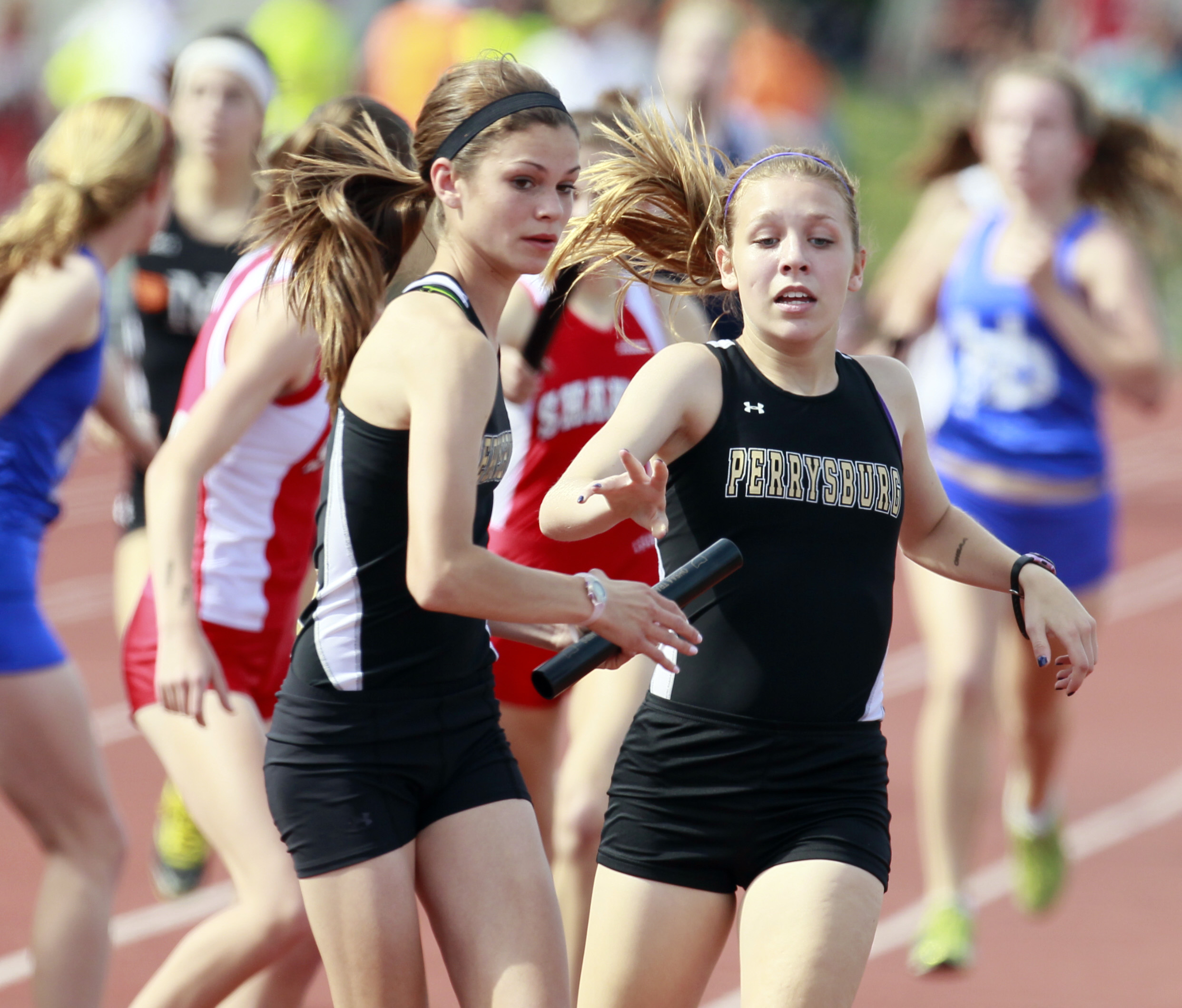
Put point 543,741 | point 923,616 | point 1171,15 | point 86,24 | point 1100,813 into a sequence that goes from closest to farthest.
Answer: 1. point 543,741
2. point 923,616
3. point 1100,813
4. point 86,24
5. point 1171,15

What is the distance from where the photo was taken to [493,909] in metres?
3.28

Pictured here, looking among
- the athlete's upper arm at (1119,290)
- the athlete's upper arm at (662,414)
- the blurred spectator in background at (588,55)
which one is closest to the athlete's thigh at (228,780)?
the athlete's upper arm at (662,414)

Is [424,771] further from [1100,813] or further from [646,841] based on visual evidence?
[1100,813]

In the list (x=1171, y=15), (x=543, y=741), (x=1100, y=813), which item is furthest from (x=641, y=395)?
(x=1171, y=15)

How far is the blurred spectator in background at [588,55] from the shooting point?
39.7 ft

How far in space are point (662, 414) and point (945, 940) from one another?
283 centimetres

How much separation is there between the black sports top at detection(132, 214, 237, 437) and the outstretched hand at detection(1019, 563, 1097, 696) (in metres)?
2.94

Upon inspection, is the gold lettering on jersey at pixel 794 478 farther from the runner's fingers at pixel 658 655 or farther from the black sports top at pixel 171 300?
the black sports top at pixel 171 300

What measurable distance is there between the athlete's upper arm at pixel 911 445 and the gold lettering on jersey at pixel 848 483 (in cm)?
20

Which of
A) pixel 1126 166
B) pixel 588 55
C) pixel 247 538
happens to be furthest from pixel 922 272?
pixel 588 55

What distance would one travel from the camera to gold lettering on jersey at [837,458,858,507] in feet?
11.2

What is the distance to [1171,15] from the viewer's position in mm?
25984

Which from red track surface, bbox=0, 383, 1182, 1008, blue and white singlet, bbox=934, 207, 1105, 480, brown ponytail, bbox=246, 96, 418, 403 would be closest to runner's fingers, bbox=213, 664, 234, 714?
brown ponytail, bbox=246, 96, 418, 403

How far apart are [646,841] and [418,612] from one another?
56 centimetres
